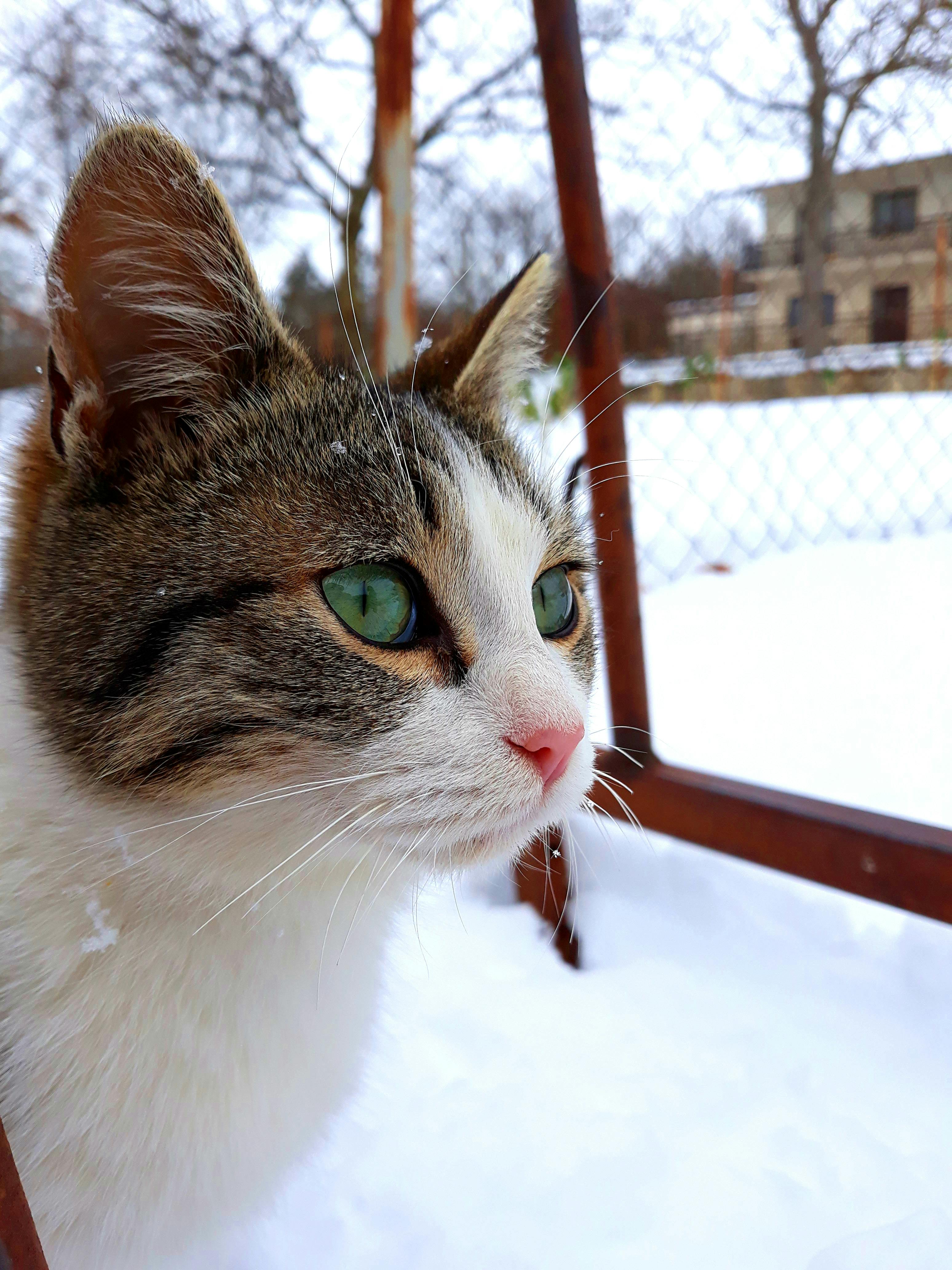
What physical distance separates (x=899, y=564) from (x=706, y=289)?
4.11 feet

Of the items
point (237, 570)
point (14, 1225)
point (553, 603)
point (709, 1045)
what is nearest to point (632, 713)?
point (709, 1045)

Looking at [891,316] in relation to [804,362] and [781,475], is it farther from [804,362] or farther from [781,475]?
[781,475]

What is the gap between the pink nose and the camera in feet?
2.69

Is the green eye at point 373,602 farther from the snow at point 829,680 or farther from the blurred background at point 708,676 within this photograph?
the snow at point 829,680

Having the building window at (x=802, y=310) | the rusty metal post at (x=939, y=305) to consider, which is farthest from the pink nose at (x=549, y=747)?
the building window at (x=802, y=310)

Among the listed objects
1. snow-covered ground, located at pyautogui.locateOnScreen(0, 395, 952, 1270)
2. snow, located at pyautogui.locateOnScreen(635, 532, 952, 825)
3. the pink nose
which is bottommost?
snow-covered ground, located at pyautogui.locateOnScreen(0, 395, 952, 1270)

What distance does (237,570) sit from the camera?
2.81 feet

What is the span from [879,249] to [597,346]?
889 millimetres

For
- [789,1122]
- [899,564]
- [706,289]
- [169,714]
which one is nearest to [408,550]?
[169,714]

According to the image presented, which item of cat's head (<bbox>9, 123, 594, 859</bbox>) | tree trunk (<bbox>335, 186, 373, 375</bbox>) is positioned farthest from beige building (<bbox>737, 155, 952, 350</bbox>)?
cat's head (<bbox>9, 123, 594, 859</bbox>)

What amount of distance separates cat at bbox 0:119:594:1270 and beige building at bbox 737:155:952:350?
5.04 feet

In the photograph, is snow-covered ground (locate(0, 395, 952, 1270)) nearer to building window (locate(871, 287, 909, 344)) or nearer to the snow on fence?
the snow on fence

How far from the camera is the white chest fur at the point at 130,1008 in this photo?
860 mm

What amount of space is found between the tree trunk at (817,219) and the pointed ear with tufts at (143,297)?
175 centimetres
